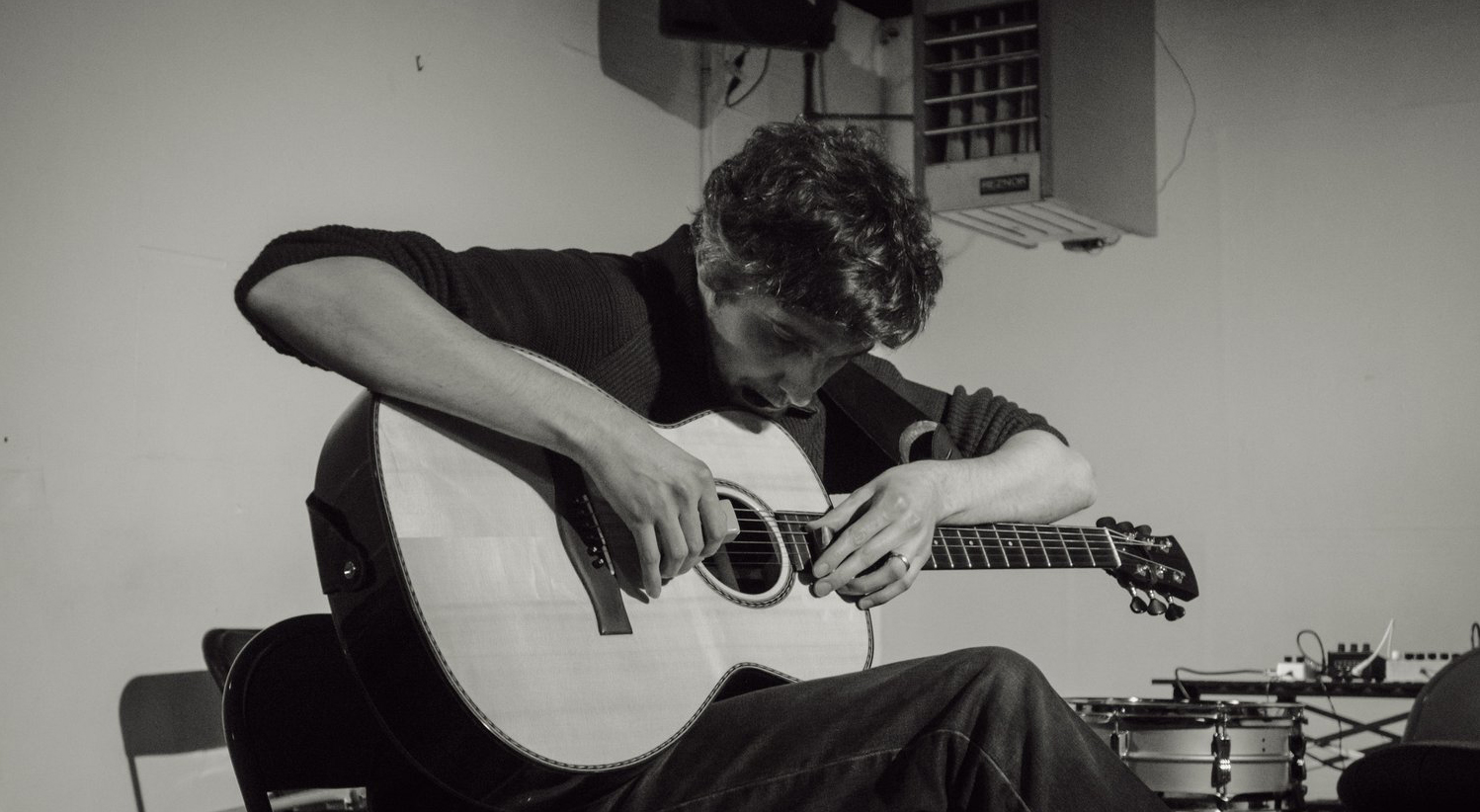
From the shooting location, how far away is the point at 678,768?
1.55 meters

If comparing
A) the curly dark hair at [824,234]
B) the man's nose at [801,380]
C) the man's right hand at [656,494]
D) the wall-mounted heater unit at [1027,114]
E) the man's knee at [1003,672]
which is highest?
the wall-mounted heater unit at [1027,114]

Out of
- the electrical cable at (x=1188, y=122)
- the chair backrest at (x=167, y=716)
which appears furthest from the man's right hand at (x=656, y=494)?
the electrical cable at (x=1188, y=122)

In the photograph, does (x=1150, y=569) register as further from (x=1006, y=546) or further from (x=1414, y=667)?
(x=1414, y=667)

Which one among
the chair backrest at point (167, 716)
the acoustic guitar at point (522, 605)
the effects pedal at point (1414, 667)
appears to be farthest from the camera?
the effects pedal at point (1414, 667)

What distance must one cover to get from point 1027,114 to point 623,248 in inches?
A: 45.0

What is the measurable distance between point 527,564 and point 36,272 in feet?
4.97

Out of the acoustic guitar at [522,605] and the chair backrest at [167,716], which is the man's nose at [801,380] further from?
the chair backrest at [167,716]

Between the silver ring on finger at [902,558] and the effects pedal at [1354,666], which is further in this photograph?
the effects pedal at [1354,666]

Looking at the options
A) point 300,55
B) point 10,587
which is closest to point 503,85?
point 300,55

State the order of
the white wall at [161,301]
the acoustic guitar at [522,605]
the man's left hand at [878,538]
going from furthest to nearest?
the white wall at [161,301]
the man's left hand at [878,538]
the acoustic guitar at [522,605]

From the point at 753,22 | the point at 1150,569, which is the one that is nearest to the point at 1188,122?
the point at 753,22

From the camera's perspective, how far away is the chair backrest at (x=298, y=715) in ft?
4.73

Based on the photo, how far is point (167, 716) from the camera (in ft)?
8.96

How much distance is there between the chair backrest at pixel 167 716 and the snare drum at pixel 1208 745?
5.79 ft
